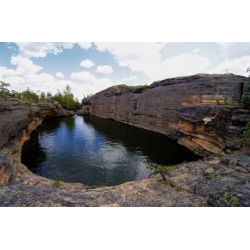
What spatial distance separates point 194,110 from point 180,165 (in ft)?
32.7

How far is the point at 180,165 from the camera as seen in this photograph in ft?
36.3

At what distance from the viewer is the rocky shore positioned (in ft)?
16.8

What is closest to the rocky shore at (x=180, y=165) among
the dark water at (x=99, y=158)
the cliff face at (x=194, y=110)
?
the cliff face at (x=194, y=110)

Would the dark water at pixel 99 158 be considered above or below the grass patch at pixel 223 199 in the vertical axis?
below

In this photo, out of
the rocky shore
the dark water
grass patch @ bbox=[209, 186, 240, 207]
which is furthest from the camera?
the dark water

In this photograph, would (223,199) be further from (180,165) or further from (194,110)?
(194,110)

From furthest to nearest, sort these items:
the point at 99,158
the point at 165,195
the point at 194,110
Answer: the point at 194,110 < the point at 99,158 < the point at 165,195

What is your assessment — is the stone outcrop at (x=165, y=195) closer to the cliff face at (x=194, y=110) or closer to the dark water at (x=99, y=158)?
the dark water at (x=99, y=158)

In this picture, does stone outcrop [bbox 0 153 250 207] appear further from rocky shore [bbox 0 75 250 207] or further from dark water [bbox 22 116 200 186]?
dark water [bbox 22 116 200 186]

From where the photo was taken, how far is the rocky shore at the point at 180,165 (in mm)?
5129

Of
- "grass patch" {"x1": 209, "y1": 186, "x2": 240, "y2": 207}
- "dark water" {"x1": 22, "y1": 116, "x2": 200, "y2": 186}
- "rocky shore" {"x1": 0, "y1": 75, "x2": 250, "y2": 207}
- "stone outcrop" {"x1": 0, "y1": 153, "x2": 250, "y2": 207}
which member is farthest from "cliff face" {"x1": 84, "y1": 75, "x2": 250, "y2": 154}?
"grass patch" {"x1": 209, "y1": 186, "x2": 240, "y2": 207}

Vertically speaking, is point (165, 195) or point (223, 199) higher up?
point (223, 199)

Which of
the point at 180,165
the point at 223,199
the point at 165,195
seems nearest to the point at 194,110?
the point at 180,165
